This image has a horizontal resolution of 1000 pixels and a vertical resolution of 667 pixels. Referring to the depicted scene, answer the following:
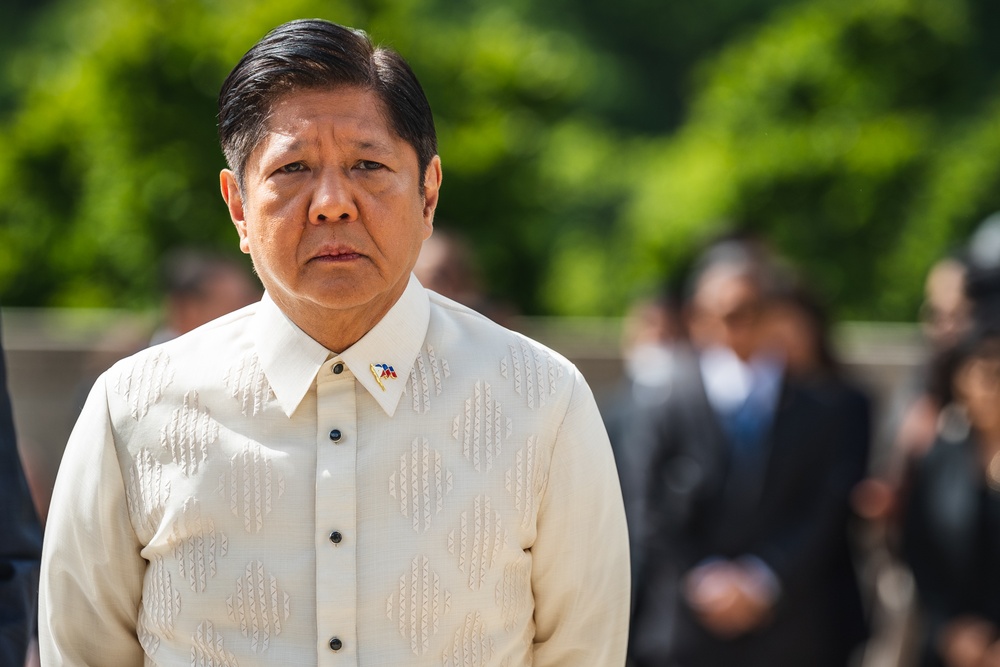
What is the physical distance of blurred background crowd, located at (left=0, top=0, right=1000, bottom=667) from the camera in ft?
17.0

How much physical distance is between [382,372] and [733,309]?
345 cm

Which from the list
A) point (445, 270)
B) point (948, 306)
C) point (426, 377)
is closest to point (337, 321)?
point (426, 377)

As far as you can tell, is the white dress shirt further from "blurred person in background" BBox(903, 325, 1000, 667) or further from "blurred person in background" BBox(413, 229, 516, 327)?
"blurred person in background" BBox(903, 325, 1000, 667)

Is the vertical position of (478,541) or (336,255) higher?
(336,255)

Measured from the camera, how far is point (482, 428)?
6.93 ft

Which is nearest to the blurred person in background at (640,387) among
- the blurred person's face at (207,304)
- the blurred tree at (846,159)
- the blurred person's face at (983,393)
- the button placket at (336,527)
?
the blurred person's face at (983,393)

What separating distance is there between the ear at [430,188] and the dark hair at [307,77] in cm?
4

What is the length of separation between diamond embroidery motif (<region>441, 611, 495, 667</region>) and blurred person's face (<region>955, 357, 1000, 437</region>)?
3.31 meters

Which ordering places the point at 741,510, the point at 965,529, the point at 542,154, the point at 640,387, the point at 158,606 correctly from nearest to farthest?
1. the point at 158,606
2. the point at 965,529
3. the point at 741,510
4. the point at 640,387
5. the point at 542,154

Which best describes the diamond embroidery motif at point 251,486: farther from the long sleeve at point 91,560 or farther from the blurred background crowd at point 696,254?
the blurred background crowd at point 696,254

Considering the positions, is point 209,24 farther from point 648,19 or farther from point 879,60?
point 648,19

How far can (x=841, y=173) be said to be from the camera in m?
13.6

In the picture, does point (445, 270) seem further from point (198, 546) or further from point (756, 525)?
point (198, 546)

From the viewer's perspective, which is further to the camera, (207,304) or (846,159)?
(846,159)
